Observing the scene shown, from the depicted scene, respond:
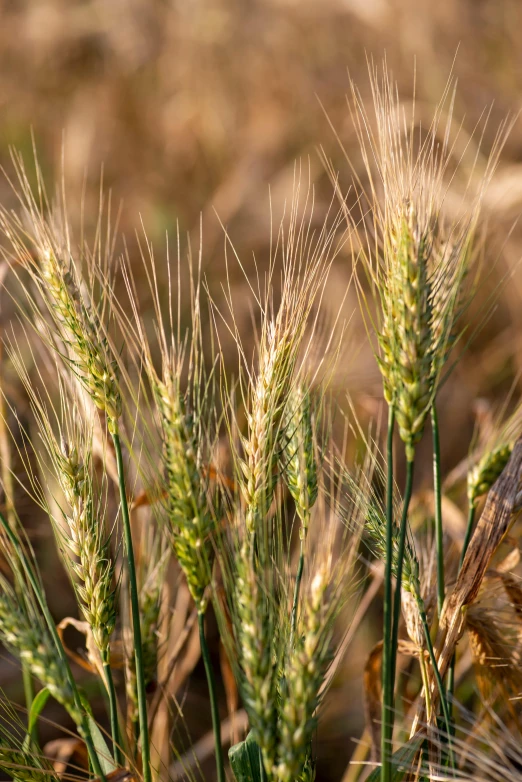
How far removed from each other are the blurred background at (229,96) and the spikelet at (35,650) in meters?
1.68

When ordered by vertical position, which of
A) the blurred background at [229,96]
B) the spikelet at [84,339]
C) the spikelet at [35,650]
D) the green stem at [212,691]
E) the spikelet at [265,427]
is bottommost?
the green stem at [212,691]

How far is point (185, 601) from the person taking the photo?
1.40 meters

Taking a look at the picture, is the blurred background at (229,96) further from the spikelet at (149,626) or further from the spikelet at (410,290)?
the spikelet at (410,290)

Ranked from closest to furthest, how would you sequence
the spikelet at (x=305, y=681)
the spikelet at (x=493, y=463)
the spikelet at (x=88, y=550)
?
the spikelet at (x=305, y=681)
the spikelet at (x=88, y=550)
the spikelet at (x=493, y=463)

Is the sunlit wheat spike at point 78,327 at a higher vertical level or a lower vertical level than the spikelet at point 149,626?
higher

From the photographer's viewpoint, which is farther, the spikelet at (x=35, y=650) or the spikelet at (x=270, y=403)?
the spikelet at (x=270, y=403)

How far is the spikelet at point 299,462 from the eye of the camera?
0.68 m

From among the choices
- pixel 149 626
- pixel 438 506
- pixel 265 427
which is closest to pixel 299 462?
pixel 265 427

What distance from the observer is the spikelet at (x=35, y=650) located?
1.76ft

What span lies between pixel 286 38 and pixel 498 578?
2.70 metres

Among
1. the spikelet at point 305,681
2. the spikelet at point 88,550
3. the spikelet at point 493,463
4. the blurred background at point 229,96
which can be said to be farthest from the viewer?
the blurred background at point 229,96

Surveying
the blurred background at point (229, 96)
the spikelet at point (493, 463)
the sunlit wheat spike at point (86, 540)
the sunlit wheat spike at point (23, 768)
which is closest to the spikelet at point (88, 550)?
the sunlit wheat spike at point (86, 540)

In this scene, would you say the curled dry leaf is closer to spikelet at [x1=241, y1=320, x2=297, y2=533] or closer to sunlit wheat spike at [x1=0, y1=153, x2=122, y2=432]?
spikelet at [x1=241, y1=320, x2=297, y2=533]

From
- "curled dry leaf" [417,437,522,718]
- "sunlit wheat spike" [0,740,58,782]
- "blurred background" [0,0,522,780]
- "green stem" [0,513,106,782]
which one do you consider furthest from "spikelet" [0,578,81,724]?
"blurred background" [0,0,522,780]
